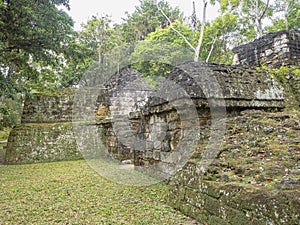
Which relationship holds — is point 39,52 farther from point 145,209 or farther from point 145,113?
point 145,209

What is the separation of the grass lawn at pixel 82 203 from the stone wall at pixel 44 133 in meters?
3.04

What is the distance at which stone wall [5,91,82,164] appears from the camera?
24.8ft

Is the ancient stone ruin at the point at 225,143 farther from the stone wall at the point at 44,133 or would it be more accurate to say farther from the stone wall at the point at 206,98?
the stone wall at the point at 44,133

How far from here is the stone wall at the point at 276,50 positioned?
6242 millimetres

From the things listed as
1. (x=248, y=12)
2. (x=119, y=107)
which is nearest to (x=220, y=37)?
(x=248, y=12)

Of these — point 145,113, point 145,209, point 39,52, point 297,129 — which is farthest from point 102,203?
point 39,52

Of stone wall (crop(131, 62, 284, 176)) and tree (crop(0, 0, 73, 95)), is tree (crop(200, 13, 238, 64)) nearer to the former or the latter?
tree (crop(0, 0, 73, 95))

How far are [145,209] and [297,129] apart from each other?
197 cm

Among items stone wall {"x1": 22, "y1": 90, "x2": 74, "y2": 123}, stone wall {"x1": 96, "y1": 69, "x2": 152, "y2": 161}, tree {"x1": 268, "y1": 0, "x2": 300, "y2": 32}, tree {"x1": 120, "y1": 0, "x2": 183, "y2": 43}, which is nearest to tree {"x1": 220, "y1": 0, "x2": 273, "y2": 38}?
tree {"x1": 268, "y1": 0, "x2": 300, "y2": 32}

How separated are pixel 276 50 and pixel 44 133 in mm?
7837

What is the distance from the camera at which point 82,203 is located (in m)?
3.16

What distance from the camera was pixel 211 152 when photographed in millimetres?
2701

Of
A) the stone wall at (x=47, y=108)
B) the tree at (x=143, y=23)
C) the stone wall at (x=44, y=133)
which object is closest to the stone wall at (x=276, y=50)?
the stone wall at (x=44, y=133)

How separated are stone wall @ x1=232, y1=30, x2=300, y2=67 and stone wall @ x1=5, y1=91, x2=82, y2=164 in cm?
680
